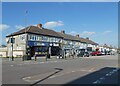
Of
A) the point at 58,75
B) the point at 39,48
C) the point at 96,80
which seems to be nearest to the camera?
the point at 96,80

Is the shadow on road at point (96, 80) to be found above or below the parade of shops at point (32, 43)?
below

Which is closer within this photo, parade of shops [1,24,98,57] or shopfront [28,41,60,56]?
parade of shops [1,24,98,57]

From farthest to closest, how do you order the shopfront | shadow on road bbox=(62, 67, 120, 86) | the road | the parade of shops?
the shopfront, the parade of shops, the road, shadow on road bbox=(62, 67, 120, 86)

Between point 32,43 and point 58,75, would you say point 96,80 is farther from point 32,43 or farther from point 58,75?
point 32,43

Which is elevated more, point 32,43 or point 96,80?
point 32,43

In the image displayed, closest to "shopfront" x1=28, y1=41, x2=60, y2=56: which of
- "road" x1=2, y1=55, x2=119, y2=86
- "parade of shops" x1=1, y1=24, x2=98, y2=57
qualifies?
"parade of shops" x1=1, y1=24, x2=98, y2=57

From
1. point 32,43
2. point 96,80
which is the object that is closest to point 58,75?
point 96,80

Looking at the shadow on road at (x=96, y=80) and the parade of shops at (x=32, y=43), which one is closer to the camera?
the shadow on road at (x=96, y=80)

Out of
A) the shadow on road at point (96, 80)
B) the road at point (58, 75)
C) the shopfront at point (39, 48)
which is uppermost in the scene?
the shopfront at point (39, 48)

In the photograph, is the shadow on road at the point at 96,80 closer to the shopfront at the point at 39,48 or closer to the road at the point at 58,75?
the road at the point at 58,75

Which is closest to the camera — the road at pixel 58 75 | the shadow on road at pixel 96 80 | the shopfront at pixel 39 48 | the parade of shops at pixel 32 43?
the shadow on road at pixel 96 80

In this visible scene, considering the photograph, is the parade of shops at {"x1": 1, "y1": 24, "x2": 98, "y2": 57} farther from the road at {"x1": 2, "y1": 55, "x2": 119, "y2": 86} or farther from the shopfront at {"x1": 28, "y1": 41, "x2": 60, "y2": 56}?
the road at {"x1": 2, "y1": 55, "x2": 119, "y2": 86}

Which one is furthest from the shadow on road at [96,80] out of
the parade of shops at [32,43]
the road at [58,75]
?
the parade of shops at [32,43]

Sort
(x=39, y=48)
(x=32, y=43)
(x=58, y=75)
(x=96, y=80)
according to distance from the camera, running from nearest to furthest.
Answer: (x=96, y=80), (x=58, y=75), (x=32, y=43), (x=39, y=48)
